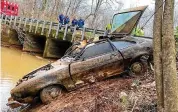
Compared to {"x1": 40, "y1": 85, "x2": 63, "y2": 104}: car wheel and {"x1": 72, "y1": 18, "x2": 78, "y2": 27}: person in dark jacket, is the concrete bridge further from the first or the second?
{"x1": 40, "y1": 85, "x2": 63, "y2": 104}: car wheel

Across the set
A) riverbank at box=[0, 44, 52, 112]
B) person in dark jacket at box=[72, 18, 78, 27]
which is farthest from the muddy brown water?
person in dark jacket at box=[72, 18, 78, 27]

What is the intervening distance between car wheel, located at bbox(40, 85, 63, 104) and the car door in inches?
23.4

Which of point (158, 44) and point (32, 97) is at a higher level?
point (158, 44)

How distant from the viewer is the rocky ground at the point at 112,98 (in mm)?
6957

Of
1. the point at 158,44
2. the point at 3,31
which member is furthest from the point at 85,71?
the point at 3,31

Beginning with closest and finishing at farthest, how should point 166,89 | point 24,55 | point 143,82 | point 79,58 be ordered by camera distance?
point 166,89, point 143,82, point 79,58, point 24,55

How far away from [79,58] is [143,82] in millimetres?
1953

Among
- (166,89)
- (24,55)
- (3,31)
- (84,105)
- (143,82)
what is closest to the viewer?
(166,89)

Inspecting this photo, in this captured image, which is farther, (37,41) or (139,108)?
(37,41)

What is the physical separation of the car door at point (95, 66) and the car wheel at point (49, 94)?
0.59 metres

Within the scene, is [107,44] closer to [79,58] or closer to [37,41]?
[79,58]

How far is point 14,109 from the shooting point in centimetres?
954

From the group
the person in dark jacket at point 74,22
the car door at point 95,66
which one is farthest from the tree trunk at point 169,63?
the person in dark jacket at point 74,22

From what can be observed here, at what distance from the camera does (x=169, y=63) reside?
17.5 feet
